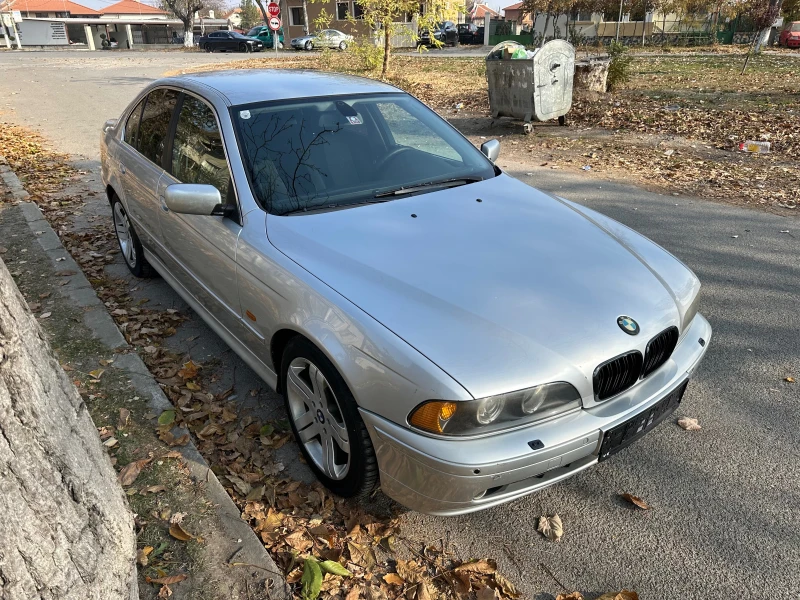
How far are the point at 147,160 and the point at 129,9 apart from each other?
3018 inches

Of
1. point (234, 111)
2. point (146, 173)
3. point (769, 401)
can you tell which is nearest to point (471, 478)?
point (769, 401)

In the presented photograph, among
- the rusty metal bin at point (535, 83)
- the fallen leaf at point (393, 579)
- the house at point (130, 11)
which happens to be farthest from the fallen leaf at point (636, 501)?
the house at point (130, 11)

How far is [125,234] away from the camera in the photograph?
5133 millimetres

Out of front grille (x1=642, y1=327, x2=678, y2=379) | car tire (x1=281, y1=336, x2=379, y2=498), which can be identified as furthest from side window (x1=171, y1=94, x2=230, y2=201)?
front grille (x1=642, y1=327, x2=678, y2=379)

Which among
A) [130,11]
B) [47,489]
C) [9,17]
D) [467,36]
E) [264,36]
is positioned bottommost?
[47,489]

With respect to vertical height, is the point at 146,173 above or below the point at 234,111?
below

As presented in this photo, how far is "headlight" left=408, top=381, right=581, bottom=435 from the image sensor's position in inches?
83.1

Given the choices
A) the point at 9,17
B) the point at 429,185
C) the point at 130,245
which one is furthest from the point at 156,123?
the point at 9,17

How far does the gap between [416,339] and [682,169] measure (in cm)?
735

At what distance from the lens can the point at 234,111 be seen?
11.2 feet

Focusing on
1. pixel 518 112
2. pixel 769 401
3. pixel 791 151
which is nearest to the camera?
pixel 769 401

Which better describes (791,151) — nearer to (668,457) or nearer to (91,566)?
(668,457)

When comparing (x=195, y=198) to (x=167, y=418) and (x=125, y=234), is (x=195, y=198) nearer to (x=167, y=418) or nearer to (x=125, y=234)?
(x=167, y=418)

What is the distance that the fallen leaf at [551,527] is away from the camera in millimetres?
2578
